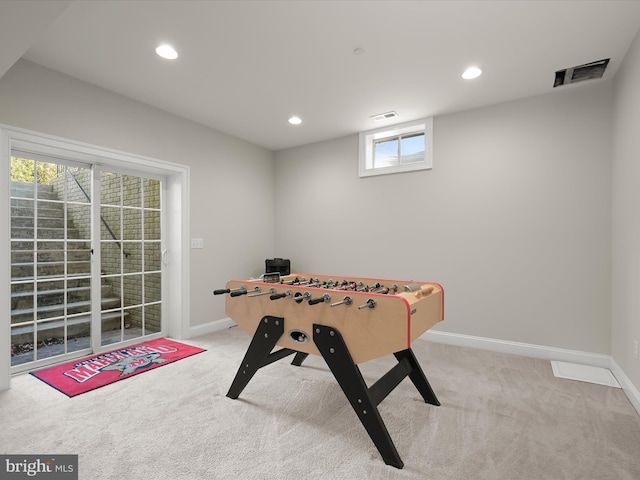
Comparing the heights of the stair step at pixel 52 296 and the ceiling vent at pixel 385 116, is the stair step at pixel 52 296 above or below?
below

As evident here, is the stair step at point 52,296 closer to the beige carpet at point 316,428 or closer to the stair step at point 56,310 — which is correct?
the stair step at point 56,310

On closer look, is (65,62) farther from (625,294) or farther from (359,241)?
(625,294)

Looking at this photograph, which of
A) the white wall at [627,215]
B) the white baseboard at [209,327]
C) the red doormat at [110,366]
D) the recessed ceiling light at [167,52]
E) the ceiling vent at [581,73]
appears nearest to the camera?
the white wall at [627,215]

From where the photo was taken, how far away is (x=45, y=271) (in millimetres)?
2826

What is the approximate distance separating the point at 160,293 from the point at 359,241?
2.48 meters

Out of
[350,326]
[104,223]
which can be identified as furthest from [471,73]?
[104,223]

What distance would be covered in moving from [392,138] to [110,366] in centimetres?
387

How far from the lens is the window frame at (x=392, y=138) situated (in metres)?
3.66

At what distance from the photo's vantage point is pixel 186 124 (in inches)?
147

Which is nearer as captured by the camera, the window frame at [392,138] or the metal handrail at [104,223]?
the metal handrail at [104,223]

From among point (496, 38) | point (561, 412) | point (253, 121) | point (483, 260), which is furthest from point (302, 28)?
point (561, 412)

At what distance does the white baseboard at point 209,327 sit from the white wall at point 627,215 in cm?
394

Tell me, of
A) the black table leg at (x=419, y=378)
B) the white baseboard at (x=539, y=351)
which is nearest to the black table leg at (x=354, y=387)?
the black table leg at (x=419, y=378)

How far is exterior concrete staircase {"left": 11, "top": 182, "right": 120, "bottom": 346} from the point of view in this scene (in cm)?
268
